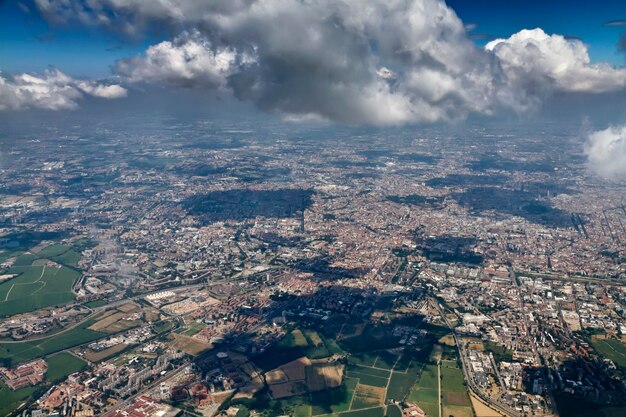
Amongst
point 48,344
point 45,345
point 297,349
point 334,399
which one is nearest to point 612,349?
point 334,399

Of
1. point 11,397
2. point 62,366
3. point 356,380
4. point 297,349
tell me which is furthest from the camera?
point 297,349

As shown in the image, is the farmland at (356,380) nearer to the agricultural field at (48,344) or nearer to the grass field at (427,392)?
the grass field at (427,392)

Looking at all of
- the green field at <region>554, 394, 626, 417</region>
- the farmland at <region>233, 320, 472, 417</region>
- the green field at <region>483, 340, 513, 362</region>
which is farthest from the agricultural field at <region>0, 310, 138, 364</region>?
the green field at <region>554, 394, 626, 417</region>

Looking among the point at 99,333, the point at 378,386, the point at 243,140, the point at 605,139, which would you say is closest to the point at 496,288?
the point at 378,386

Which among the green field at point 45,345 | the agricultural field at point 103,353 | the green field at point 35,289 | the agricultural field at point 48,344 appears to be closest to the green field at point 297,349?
the agricultural field at point 103,353

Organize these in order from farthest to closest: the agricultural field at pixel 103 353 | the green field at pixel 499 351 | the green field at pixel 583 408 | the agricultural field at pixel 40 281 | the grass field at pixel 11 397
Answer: the agricultural field at pixel 40 281 < the agricultural field at pixel 103 353 < the green field at pixel 499 351 < the grass field at pixel 11 397 < the green field at pixel 583 408

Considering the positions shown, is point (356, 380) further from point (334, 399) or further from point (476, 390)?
point (476, 390)

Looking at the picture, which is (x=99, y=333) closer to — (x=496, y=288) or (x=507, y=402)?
(x=507, y=402)
